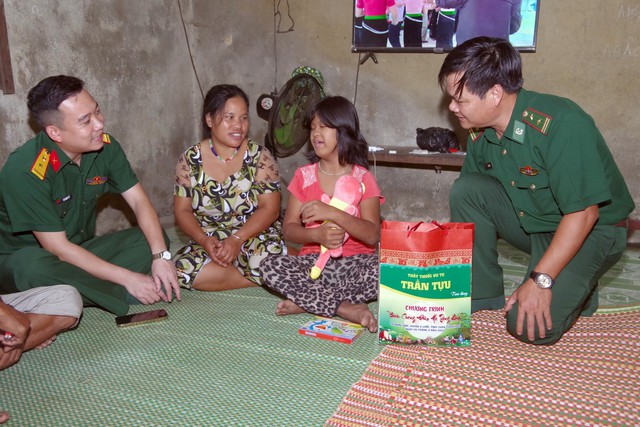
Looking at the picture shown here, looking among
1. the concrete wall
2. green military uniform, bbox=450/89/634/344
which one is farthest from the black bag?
green military uniform, bbox=450/89/634/344

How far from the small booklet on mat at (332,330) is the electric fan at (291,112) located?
1520mm

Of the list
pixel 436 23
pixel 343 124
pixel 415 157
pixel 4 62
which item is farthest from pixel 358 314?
pixel 4 62

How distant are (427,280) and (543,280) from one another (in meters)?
0.42

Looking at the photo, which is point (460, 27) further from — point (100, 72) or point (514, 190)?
point (100, 72)

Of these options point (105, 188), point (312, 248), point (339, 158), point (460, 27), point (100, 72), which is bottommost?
point (312, 248)

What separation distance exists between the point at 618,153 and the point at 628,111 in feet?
0.89

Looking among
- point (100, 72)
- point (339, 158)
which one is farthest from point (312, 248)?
point (100, 72)

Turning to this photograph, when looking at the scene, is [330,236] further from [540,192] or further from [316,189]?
[540,192]

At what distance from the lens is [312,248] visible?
2873 millimetres

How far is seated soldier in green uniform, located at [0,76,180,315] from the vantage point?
2.54 m

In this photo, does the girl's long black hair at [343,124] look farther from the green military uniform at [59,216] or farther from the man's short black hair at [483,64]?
the green military uniform at [59,216]

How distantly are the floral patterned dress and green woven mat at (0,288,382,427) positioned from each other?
397 millimetres

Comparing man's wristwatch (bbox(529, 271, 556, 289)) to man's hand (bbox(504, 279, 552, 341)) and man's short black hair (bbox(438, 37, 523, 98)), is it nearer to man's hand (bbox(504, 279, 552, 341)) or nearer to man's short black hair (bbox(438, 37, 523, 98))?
man's hand (bbox(504, 279, 552, 341))

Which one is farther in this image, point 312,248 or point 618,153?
point 618,153
